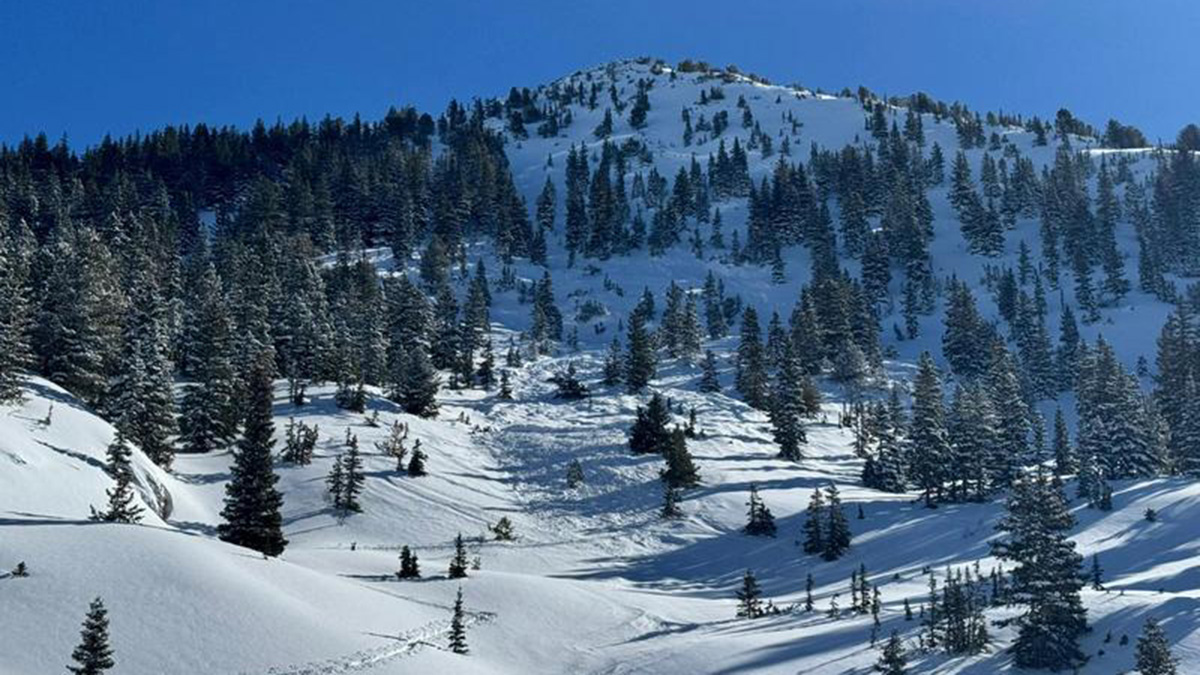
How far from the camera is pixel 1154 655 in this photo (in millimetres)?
25781

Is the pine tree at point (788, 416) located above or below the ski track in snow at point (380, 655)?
above

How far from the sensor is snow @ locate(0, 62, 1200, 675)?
83.6 feet

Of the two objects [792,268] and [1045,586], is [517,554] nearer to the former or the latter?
[1045,586]

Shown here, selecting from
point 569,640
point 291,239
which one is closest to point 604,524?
point 569,640

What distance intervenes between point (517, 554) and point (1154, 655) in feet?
101

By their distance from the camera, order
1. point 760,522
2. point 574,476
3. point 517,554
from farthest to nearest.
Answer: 1. point 574,476
2. point 760,522
3. point 517,554

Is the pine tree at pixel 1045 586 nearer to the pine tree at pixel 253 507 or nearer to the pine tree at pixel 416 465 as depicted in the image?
the pine tree at pixel 253 507

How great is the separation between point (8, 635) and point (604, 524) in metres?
38.0

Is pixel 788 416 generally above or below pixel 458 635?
above

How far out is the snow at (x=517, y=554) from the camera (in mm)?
25469

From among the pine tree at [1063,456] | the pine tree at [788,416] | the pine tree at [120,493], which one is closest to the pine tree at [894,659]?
the pine tree at [120,493]

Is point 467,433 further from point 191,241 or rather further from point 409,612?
point 191,241

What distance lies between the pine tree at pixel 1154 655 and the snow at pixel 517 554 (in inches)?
108

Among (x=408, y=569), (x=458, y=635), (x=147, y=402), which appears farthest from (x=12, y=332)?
(x=458, y=635)
